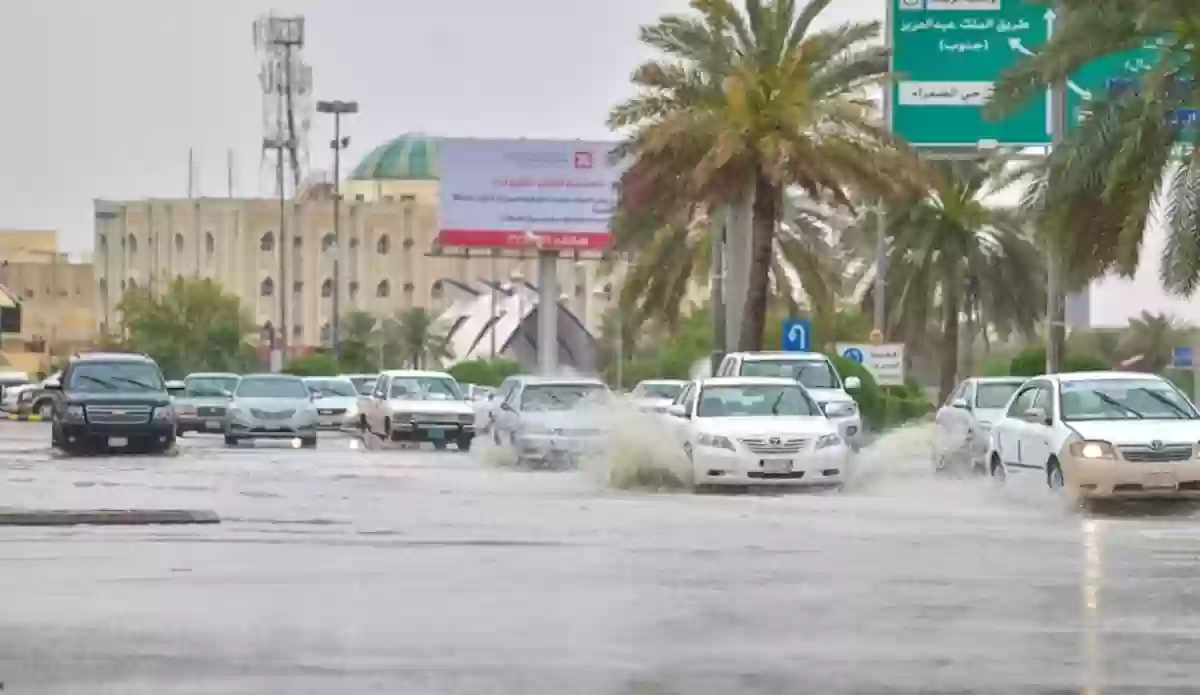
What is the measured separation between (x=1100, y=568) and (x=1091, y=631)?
415 cm

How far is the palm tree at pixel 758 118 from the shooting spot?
4369cm

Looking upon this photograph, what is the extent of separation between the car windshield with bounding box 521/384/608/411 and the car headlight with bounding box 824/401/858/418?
3.44 metres

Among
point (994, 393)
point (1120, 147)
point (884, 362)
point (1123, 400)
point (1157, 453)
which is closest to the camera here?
point (1157, 453)

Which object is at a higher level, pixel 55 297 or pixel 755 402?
pixel 55 297

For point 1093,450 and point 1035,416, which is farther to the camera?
point 1035,416

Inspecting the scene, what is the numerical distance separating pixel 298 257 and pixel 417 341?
21.3 m

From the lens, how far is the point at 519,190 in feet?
264

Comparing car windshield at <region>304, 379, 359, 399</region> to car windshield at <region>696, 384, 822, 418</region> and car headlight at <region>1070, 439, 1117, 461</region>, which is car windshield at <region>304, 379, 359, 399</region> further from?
car headlight at <region>1070, 439, 1117, 461</region>

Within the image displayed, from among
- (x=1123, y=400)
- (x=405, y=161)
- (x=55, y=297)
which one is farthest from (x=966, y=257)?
(x=55, y=297)

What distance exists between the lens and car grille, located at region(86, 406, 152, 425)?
131ft

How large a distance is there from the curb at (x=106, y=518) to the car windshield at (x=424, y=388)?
23.5 meters

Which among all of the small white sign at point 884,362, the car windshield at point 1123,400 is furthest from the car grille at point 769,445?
the small white sign at point 884,362

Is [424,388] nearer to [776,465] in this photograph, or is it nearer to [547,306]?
[776,465]

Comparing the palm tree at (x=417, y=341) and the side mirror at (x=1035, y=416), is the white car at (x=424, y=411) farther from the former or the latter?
the palm tree at (x=417, y=341)
